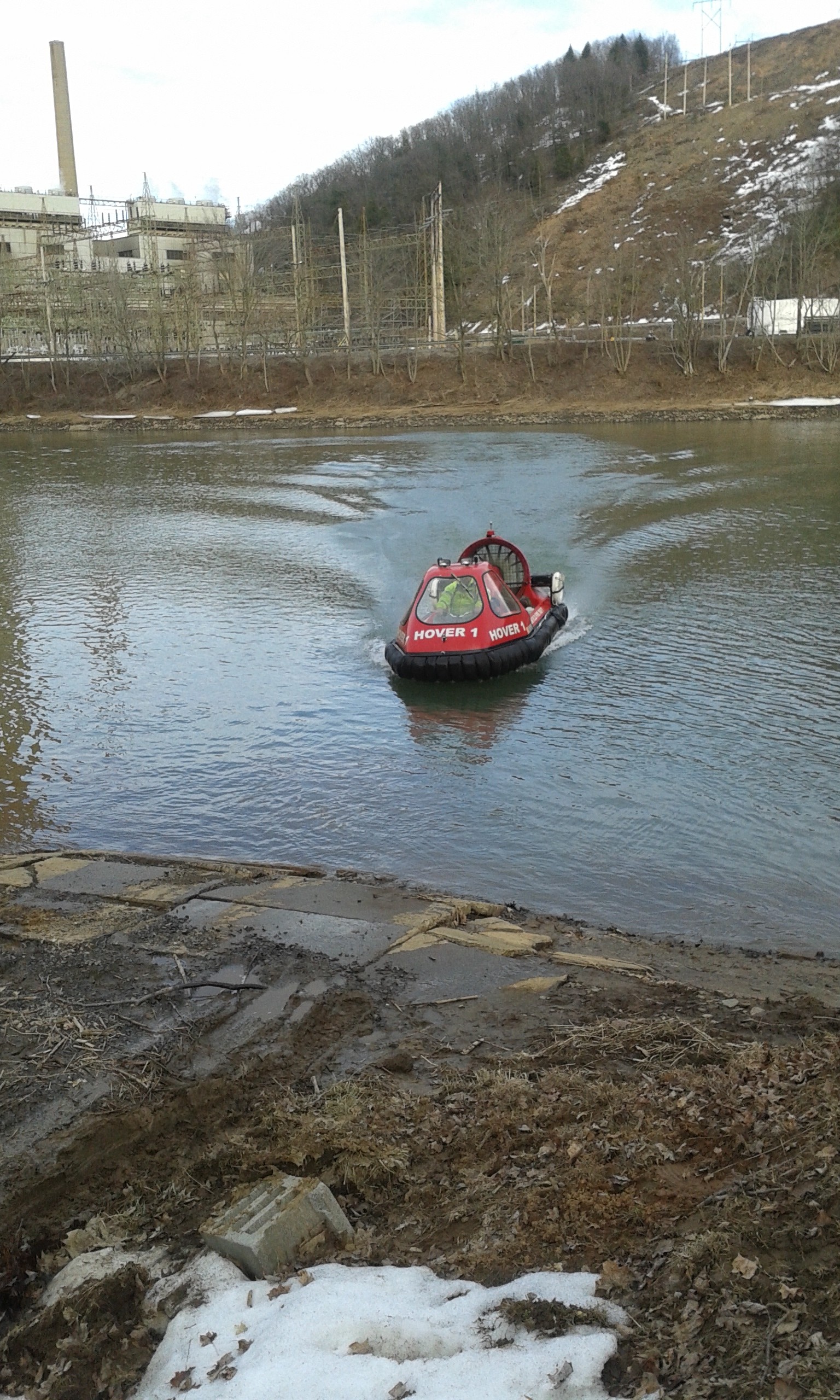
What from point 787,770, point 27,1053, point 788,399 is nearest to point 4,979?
point 27,1053

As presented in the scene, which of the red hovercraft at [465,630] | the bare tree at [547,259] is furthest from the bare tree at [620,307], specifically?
the red hovercraft at [465,630]

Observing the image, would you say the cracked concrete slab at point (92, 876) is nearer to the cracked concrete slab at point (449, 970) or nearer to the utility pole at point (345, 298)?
the cracked concrete slab at point (449, 970)

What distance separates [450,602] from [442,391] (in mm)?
53468

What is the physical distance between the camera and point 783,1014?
273 inches

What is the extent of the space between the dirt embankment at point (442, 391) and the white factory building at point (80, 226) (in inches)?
810

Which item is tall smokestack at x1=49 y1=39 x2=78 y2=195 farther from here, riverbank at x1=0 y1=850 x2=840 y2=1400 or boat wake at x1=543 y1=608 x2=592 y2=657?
riverbank at x1=0 y1=850 x2=840 y2=1400

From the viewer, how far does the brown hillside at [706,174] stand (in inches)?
4090

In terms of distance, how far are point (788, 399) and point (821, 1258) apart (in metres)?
61.3

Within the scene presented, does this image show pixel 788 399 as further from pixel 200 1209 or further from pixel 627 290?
pixel 200 1209

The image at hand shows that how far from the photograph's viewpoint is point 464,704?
17359 mm

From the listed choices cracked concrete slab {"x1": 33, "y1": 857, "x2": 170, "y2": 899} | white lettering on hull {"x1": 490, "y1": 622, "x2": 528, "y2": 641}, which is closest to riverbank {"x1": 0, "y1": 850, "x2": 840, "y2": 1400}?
cracked concrete slab {"x1": 33, "y1": 857, "x2": 170, "y2": 899}

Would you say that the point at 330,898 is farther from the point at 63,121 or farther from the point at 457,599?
the point at 63,121

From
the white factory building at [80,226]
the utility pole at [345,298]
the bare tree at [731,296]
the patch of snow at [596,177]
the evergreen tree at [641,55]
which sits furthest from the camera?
the evergreen tree at [641,55]

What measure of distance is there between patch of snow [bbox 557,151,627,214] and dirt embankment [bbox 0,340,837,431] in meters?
59.4
